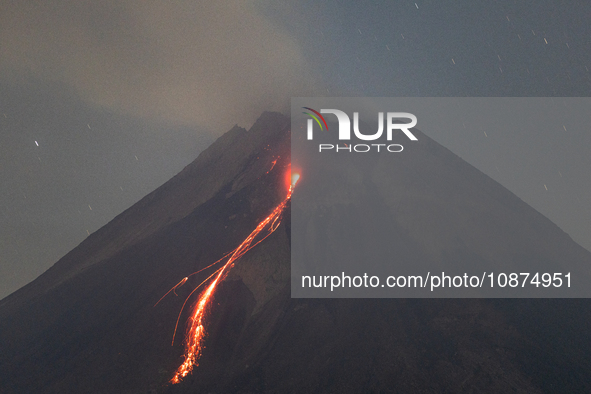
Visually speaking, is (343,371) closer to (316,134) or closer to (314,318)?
(314,318)

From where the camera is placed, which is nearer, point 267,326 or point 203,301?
point 267,326

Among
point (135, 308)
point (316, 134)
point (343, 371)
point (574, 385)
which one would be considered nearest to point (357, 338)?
point (343, 371)

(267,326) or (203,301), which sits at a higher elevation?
(203,301)

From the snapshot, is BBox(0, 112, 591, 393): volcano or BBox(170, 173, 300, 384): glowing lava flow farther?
BBox(170, 173, 300, 384): glowing lava flow

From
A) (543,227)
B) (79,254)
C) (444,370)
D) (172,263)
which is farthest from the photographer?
(79,254)
